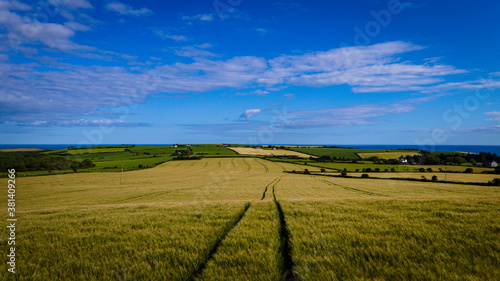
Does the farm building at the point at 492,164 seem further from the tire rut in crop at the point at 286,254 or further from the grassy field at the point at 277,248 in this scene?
the tire rut in crop at the point at 286,254

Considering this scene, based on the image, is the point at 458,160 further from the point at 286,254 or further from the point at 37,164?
the point at 37,164

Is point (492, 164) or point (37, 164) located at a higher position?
point (492, 164)

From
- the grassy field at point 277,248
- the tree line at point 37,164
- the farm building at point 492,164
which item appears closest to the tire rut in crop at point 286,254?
the grassy field at point 277,248

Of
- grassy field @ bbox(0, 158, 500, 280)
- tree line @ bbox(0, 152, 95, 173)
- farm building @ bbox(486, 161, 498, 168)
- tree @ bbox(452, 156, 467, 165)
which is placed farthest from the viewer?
tree @ bbox(452, 156, 467, 165)

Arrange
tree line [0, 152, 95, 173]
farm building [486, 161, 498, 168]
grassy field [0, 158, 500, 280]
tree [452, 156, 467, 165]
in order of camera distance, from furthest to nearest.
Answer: tree [452, 156, 467, 165]
farm building [486, 161, 498, 168]
tree line [0, 152, 95, 173]
grassy field [0, 158, 500, 280]

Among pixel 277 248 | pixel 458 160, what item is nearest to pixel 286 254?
pixel 277 248

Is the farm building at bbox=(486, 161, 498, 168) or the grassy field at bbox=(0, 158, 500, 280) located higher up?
the grassy field at bbox=(0, 158, 500, 280)

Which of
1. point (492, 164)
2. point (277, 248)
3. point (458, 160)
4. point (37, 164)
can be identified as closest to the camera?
point (277, 248)

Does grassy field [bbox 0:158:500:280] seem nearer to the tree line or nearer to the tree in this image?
the tree line

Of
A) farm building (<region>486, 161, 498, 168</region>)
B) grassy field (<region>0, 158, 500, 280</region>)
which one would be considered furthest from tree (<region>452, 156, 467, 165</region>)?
grassy field (<region>0, 158, 500, 280</region>)

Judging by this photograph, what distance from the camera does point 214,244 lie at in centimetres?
520

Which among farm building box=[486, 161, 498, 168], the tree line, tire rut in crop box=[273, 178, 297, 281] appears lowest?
the tree line

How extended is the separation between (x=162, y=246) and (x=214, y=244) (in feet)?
3.84

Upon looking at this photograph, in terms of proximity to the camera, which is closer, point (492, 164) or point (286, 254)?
point (286, 254)
